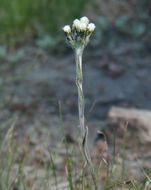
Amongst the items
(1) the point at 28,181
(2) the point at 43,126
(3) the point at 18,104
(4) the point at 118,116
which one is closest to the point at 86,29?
(1) the point at 28,181

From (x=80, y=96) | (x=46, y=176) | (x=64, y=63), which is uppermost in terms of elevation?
(x=64, y=63)

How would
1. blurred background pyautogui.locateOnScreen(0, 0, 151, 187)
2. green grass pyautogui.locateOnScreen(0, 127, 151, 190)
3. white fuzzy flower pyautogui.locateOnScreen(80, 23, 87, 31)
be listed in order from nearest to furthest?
white fuzzy flower pyautogui.locateOnScreen(80, 23, 87, 31) → green grass pyautogui.locateOnScreen(0, 127, 151, 190) → blurred background pyautogui.locateOnScreen(0, 0, 151, 187)

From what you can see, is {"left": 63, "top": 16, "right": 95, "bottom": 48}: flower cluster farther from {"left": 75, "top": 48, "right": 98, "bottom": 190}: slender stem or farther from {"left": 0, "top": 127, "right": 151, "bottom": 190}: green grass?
{"left": 0, "top": 127, "right": 151, "bottom": 190}: green grass

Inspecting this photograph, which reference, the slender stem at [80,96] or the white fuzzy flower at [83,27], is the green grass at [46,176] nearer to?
the slender stem at [80,96]

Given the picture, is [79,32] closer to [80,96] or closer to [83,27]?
[83,27]

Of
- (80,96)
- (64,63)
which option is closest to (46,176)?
(80,96)

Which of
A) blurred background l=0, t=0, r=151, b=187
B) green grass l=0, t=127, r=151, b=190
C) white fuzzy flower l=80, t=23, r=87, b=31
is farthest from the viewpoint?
blurred background l=0, t=0, r=151, b=187

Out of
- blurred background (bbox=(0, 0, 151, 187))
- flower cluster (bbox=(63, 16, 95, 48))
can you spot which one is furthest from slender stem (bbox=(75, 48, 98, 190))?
blurred background (bbox=(0, 0, 151, 187))

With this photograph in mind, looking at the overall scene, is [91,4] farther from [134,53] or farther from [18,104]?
[18,104]
